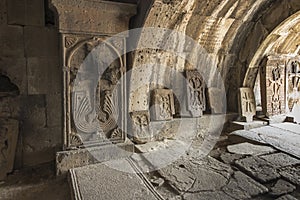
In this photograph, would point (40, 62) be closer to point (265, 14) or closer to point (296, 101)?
point (265, 14)

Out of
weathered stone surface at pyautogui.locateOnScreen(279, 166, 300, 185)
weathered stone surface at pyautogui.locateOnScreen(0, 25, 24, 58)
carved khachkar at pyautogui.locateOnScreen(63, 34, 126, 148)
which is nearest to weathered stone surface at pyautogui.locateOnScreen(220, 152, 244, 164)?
weathered stone surface at pyautogui.locateOnScreen(279, 166, 300, 185)

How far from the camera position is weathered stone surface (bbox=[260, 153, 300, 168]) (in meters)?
2.47

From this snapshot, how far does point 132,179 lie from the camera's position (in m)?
2.12

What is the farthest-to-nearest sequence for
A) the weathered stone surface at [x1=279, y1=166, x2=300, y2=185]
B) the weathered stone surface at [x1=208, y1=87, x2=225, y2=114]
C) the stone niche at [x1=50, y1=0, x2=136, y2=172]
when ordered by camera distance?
the weathered stone surface at [x1=208, y1=87, x2=225, y2=114], the stone niche at [x1=50, y1=0, x2=136, y2=172], the weathered stone surface at [x1=279, y1=166, x2=300, y2=185]

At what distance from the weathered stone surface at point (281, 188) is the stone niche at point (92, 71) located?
61.2 inches

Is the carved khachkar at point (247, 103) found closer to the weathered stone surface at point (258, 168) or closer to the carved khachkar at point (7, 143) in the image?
the weathered stone surface at point (258, 168)

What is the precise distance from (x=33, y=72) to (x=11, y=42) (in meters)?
0.37

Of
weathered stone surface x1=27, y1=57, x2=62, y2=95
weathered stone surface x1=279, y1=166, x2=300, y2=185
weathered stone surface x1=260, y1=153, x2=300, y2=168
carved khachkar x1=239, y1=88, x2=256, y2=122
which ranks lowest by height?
weathered stone surface x1=279, y1=166, x2=300, y2=185

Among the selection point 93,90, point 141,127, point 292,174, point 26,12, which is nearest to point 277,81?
point 292,174

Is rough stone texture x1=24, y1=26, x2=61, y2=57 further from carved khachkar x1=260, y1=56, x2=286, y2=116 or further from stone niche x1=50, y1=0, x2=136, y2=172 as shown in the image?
carved khachkar x1=260, y1=56, x2=286, y2=116

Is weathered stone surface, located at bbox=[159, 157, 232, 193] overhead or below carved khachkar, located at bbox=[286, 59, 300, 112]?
below

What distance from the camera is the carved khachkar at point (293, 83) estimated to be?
13.4 ft

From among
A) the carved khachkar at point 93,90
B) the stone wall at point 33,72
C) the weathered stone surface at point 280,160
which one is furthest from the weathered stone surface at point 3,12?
the weathered stone surface at point 280,160

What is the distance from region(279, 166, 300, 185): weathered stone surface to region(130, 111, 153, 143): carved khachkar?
156cm
